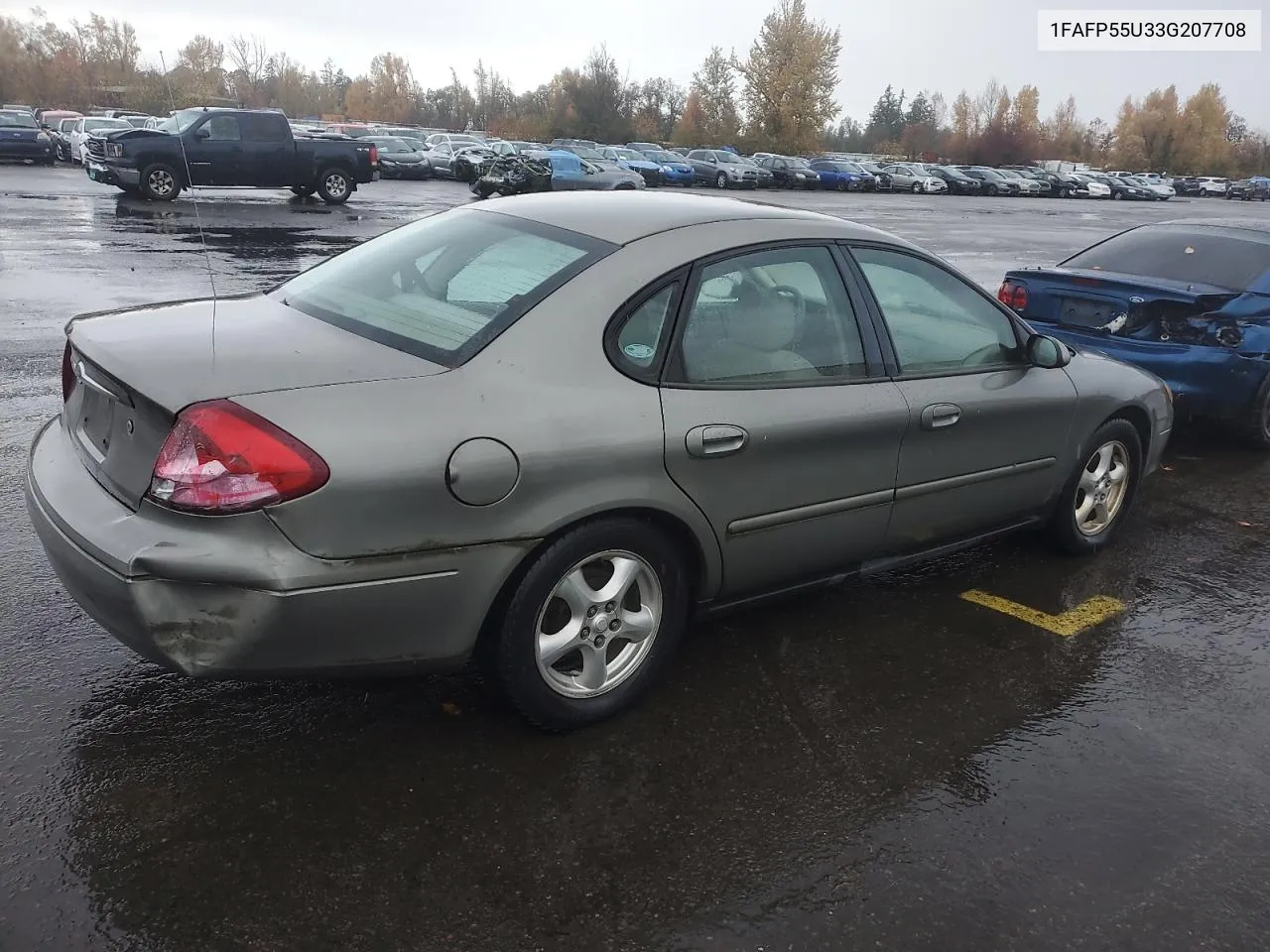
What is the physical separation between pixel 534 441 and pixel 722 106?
8207 centimetres

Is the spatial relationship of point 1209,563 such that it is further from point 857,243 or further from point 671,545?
point 671,545

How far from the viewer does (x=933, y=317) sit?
4.07 meters

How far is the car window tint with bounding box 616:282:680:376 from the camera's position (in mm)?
3141

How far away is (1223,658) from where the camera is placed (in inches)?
159

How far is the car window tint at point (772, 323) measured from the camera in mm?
3342

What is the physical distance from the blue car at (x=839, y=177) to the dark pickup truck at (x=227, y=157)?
32699mm

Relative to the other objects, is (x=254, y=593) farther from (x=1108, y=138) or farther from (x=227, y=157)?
(x=1108, y=138)

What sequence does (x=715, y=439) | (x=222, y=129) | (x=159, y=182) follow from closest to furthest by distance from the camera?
(x=715, y=439) < (x=159, y=182) < (x=222, y=129)

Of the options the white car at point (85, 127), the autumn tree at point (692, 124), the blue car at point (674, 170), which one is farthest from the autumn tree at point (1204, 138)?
the white car at point (85, 127)

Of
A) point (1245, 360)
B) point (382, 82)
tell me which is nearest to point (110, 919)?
point (1245, 360)

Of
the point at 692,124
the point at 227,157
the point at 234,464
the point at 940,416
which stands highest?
the point at 692,124

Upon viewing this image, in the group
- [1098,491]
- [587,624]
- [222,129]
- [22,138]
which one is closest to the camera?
[587,624]

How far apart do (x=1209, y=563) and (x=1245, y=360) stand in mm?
2239

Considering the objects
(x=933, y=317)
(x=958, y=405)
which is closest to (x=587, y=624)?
(x=958, y=405)
